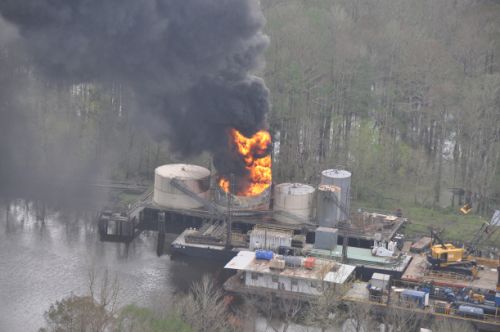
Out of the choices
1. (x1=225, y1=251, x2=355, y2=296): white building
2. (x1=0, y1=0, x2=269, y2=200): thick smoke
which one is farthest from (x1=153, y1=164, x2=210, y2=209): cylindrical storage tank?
(x1=225, y1=251, x2=355, y2=296): white building

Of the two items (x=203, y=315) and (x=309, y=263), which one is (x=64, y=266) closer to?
(x=309, y=263)

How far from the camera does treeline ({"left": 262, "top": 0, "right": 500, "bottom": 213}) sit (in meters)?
94.8

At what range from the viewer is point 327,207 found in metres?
83.6

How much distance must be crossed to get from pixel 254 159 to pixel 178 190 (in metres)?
7.14

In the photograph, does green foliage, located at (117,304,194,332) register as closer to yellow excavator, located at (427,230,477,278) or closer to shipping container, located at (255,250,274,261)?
shipping container, located at (255,250,274,261)

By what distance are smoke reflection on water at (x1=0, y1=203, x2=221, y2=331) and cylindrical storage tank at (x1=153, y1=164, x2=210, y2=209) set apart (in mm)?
3483

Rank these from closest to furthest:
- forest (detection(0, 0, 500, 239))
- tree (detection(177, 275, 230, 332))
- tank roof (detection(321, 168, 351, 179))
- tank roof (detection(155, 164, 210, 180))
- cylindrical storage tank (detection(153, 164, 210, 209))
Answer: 1. tree (detection(177, 275, 230, 332))
2. tank roof (detection(321, 168, 351, 179))
3. cylindrical storage tank (detection(153, 164, 210, 209))
4. tank roof (detection(155, 164, 210, 180))
5. forest (detection(0, 0, 500, 239))

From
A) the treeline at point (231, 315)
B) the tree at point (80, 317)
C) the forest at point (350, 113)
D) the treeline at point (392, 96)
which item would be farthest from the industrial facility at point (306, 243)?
the tree at point (80, 317)

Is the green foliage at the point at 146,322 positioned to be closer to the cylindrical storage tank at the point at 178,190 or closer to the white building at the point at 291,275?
the white building at the point at 291,275

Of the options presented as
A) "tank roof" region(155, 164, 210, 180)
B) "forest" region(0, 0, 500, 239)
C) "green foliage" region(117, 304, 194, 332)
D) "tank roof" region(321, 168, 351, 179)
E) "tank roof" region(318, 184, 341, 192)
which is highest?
"forest" region(0, 0, 500, 239)

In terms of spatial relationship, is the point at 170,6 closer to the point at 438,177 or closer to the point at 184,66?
the point at 184,66

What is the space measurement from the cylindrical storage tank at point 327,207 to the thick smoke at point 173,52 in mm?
7337

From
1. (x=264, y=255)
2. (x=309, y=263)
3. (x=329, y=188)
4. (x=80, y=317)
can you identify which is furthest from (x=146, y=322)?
(x=329, y=188)

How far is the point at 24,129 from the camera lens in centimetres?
10212
